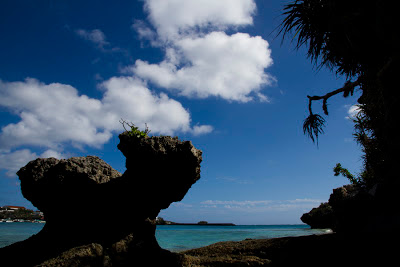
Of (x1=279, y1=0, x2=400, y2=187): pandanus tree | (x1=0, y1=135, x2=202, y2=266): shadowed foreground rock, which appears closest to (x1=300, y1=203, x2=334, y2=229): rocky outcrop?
(x1=279, y1=0, x2=400, y2=187): pandanus tree

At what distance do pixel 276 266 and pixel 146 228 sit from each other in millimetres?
3296

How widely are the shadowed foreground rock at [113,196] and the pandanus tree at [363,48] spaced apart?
3.63 meters

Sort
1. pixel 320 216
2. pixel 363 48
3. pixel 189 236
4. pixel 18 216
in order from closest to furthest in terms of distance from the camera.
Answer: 1. pixel 363 48
2. pixel 189 236
3. pixel 320 216
4. pixel 18 216

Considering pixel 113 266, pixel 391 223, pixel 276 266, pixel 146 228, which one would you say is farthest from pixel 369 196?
pixel 113 266

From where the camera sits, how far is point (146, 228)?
5.68 metres

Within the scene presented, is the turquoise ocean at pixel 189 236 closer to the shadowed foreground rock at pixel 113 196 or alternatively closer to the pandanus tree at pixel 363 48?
the shadowed foreground rock at pixel 113 196

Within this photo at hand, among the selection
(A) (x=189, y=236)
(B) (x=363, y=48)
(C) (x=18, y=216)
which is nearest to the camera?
(B) (x=363, y=48)

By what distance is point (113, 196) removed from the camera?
5.59 meters

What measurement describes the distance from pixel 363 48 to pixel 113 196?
6772mm

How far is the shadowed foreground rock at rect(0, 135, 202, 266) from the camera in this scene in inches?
202

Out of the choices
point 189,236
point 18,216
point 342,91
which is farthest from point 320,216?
point 18,216

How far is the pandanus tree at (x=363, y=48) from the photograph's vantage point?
112 inches

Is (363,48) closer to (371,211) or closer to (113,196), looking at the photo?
(371,211)

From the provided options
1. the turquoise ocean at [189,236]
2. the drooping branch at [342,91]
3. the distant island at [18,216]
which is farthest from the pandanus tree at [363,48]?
the distant island at [18,216]
